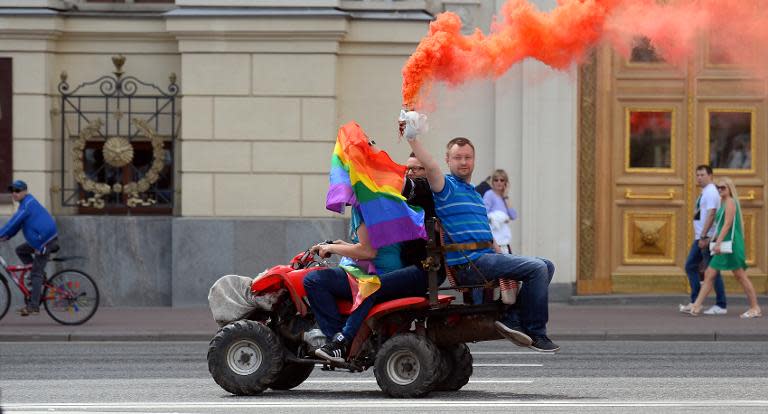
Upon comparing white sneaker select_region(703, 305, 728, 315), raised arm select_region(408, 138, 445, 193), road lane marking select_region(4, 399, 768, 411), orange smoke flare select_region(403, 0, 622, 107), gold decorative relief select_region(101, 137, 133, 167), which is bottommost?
road lane marking select_region(4, 399, 768, 411)

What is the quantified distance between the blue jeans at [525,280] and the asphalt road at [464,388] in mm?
530

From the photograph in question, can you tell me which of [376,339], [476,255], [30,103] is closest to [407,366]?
[376,339]

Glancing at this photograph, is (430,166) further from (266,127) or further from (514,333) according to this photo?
(266,127)

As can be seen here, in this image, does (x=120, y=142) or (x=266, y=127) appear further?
(x=120, y=142)

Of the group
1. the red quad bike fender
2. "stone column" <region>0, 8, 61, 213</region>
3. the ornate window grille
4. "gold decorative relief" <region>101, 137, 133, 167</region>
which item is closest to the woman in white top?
the ornate window grille

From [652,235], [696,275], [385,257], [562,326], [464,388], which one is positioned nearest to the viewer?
[385,257]

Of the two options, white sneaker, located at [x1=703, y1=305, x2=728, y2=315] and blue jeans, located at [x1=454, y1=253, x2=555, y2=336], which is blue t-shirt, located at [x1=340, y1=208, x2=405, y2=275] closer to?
blue jeans, located at [x1=454, y1=253, x2=555, y2=336]

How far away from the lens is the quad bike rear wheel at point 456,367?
10.7 m

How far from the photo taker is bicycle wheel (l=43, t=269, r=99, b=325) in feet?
57.2

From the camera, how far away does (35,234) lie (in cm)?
1741

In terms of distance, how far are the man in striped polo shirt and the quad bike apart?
0.12 meters

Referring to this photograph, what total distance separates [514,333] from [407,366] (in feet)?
2.48

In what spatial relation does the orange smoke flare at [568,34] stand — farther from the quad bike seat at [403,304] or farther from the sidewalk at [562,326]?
the sidewalk at [562,326]

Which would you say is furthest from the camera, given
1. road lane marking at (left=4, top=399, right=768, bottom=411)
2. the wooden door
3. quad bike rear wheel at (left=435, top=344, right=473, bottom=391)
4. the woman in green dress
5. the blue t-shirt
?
the wooden door
